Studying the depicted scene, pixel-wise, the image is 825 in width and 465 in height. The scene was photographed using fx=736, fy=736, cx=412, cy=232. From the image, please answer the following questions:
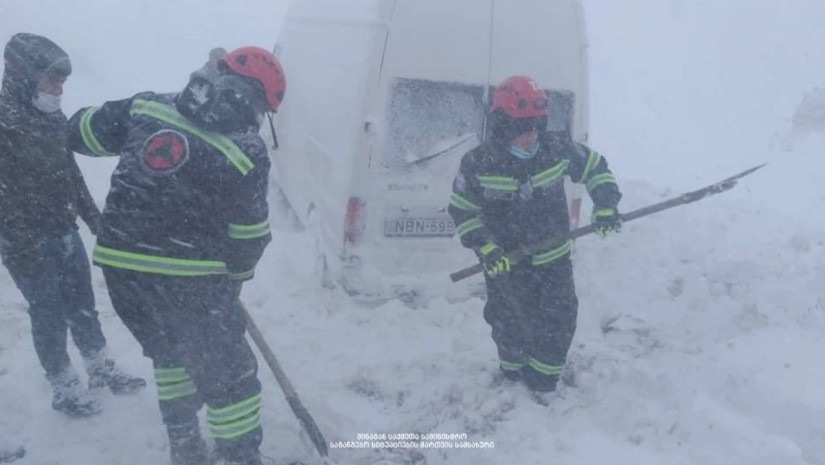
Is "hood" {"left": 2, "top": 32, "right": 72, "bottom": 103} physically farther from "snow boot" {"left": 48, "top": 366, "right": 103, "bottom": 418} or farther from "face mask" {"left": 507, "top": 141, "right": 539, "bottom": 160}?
"face mask" {"left": 507, "top": 141, "right": 539, "bottom": 160}

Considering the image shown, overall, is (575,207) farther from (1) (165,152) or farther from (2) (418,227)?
(1) (165,152)

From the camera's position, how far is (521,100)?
14.3 feet

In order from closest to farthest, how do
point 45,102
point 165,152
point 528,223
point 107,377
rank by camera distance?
point 165,152, point 45,102, point 107,377, point 528,223

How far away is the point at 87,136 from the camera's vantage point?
3537mm

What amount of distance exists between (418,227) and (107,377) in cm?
243

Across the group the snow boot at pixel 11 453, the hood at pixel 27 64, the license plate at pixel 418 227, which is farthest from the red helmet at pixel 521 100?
the snow boot at pixel 11 453

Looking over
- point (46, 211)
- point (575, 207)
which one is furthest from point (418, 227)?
point (46, 211)

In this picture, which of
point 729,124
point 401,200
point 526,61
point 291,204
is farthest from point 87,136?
point 729,124

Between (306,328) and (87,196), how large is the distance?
6.60ft

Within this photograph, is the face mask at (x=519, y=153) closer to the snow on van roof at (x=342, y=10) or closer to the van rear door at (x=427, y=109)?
the van rear door at (x=427, y=109)

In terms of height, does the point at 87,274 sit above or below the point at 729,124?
above

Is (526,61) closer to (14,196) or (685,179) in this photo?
(14,196)

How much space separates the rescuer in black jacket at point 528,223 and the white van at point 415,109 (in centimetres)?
94

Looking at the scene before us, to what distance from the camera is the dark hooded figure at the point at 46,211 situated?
3818 mm
